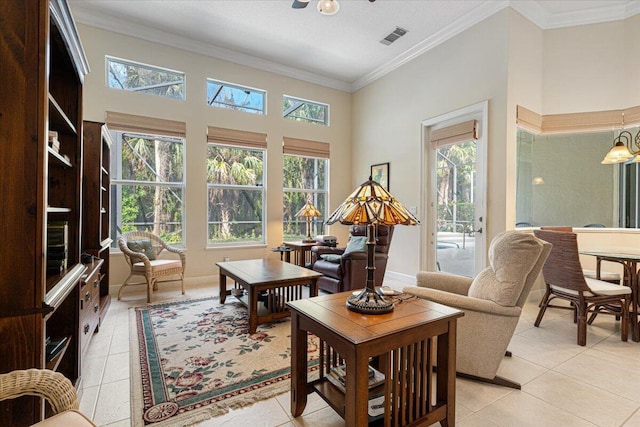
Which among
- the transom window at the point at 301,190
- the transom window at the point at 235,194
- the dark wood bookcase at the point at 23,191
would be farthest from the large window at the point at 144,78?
the dark wood bookcase at the point at 23,191

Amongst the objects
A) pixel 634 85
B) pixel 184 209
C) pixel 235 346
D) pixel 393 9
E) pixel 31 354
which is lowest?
pixel 235 346

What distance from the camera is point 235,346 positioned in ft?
8.59

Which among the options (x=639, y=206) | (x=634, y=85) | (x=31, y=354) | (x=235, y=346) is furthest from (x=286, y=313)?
(x=634, y=85)

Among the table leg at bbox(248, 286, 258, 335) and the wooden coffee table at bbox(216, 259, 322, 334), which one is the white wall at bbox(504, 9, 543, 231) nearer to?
the wooden coffee table at bbox(216, 259, 322, 334)

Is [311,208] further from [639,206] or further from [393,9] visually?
[639,206]

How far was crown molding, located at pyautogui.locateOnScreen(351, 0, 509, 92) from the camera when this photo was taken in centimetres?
379

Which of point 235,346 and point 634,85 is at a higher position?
point 634,85

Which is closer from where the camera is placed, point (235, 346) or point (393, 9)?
point (235, 346)

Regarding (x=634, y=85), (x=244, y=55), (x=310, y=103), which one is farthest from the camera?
(x=310, y=103)

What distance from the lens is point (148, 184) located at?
4.53m

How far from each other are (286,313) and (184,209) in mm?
2608

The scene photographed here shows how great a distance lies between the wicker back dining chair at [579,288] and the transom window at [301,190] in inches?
150

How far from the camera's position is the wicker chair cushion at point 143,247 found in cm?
409

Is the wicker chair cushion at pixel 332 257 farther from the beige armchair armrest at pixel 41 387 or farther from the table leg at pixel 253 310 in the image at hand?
the beige armchair armrest at pixel 41 387
